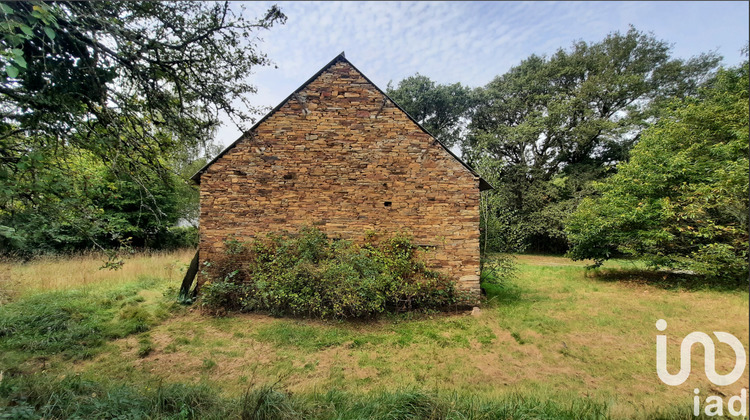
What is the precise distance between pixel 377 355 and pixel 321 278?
2213 millimetres

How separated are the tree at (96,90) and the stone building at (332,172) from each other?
291 centimetres

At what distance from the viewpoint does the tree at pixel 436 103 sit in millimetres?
21984

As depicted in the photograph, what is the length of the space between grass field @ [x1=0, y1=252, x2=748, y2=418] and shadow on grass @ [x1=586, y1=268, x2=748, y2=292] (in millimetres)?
15

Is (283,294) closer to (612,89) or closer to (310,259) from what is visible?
(310,259)

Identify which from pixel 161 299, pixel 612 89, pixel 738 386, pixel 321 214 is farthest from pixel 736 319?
pixel 612 89

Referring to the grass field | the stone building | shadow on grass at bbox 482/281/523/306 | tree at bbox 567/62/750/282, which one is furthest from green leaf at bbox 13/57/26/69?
shadow on grass at bbox 482/281/523/306

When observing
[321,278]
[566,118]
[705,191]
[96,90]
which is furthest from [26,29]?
[566,118]

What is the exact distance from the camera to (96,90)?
258 centimetres

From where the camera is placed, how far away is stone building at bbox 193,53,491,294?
649cm

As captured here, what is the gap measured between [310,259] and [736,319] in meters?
5.90

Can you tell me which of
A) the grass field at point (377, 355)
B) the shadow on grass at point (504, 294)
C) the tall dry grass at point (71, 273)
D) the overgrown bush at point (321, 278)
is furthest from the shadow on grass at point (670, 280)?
the tall dry grass at point (71, 273)

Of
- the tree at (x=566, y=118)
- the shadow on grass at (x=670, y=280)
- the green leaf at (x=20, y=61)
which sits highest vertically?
the tree at (x=566, y=118)

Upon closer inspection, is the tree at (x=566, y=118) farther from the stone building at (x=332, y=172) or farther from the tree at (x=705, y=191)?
the tree at (x=705, y=191)

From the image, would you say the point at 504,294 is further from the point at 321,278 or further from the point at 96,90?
the point at 96,90
